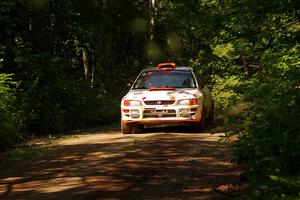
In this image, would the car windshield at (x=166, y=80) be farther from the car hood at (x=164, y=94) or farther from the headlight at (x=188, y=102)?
the headlight at (x=188, y=102)

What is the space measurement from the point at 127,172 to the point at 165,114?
5546 millimetres

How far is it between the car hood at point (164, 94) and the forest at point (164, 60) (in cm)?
108

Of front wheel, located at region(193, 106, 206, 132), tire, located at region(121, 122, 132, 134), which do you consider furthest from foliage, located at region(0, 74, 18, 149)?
front wheel, located at region(193, 106, 206, 132)

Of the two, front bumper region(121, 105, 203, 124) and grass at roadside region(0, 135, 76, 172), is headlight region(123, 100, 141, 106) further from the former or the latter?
grass at roadside region(0, 135, 76, 172)

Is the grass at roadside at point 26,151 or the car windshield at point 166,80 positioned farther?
the car windshield at point 166,80

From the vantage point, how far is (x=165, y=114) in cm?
1348

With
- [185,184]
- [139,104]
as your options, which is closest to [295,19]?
[185,184]

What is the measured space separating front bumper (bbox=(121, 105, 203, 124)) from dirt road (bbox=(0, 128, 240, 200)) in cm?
198

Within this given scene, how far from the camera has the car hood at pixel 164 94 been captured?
13.5m

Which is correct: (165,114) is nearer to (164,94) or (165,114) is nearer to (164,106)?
(164,106)

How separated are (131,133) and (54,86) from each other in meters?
4.44

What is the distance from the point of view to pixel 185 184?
283 inches

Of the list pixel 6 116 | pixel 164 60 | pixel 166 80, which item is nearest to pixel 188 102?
pixel 166 80

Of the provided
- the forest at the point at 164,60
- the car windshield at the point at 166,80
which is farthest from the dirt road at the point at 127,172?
the car windshield at the point at 166,80
